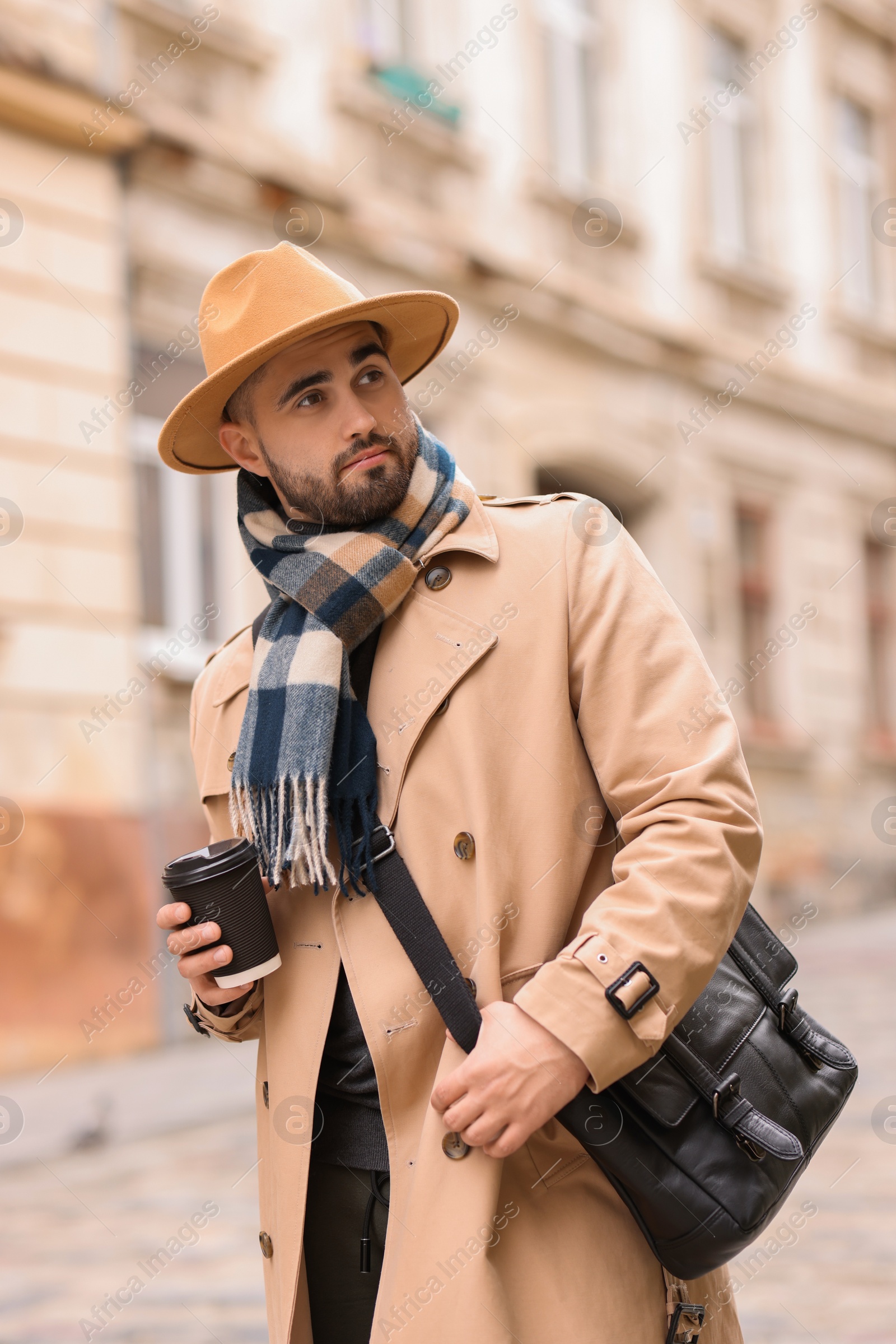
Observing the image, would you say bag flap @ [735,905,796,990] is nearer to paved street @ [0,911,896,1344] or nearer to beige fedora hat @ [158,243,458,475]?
beige fedora hat @ [158,243,458,475]

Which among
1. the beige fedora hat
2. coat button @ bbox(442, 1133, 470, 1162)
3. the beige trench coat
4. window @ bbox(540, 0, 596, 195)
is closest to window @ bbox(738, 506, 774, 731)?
window @ bbox(540, 0, 596, 195)

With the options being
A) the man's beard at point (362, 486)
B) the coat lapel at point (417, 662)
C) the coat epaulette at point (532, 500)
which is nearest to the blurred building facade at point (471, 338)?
the coat lapel at point (417, 662)

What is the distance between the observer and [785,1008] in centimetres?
190

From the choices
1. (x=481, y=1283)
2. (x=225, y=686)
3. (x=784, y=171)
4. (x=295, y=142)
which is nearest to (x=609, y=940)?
(x=481, y=1283)

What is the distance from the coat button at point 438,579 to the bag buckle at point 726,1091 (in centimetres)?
78

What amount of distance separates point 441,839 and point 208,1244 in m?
3.33

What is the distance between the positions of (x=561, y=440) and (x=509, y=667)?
10.3 metres

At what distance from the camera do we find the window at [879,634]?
52.4 feet

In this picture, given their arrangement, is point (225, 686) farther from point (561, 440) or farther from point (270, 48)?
point (561, 440)

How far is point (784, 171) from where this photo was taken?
49.5 ft

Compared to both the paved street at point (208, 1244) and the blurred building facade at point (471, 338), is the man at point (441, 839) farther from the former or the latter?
the paved street at point (208, 1244)

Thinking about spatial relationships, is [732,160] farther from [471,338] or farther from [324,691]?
[324,691]

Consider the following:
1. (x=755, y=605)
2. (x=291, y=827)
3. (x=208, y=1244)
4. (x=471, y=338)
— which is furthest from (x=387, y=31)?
(x=291, y=827)

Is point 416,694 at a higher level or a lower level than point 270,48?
lower
